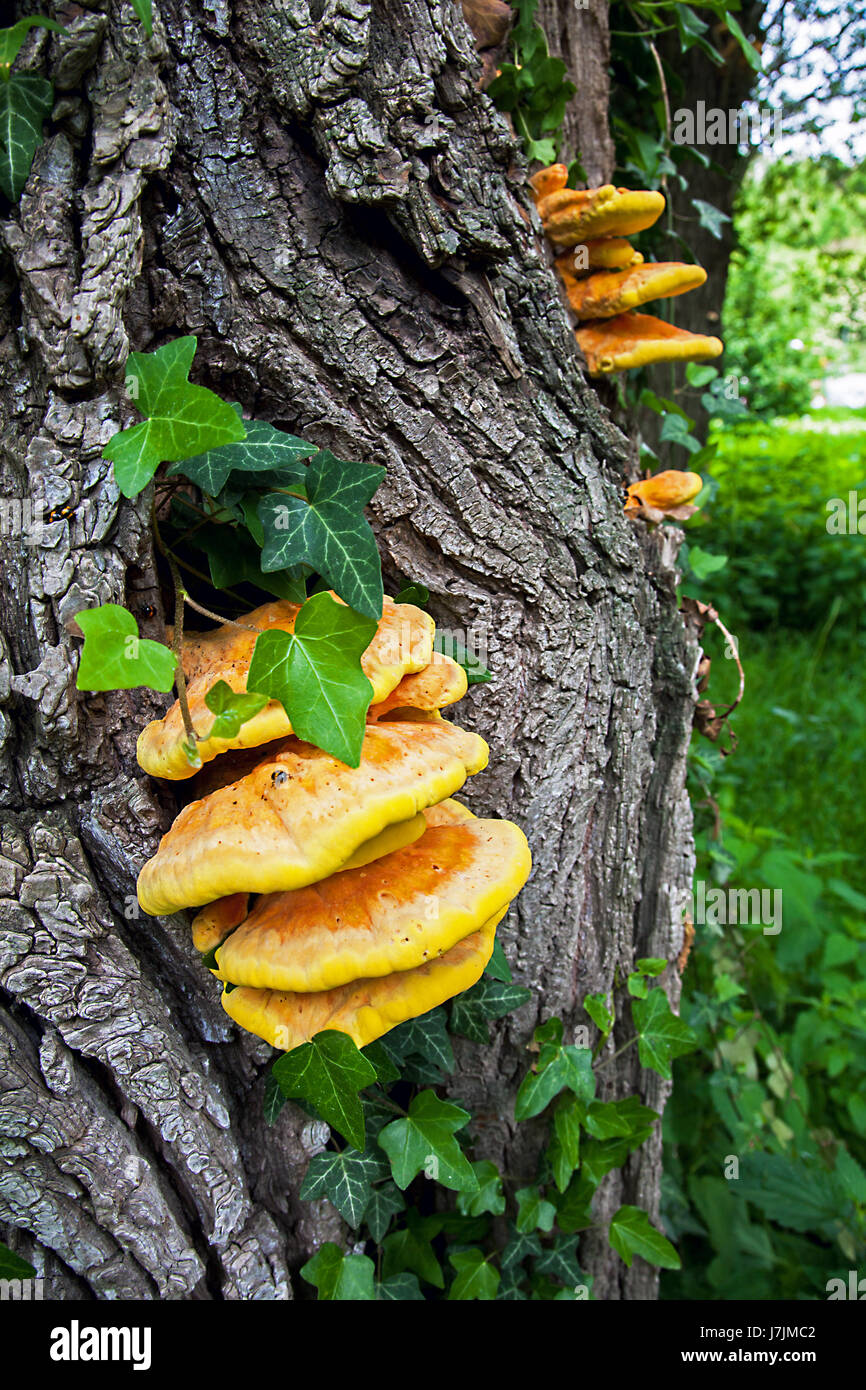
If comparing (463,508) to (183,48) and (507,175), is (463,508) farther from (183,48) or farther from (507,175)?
(183,48)

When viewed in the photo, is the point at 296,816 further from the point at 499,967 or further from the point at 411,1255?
the point at 411,1255

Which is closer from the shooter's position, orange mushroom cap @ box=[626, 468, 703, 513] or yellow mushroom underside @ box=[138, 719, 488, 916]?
yellow mushroom underside @ box=[138, 719, 488, 916]

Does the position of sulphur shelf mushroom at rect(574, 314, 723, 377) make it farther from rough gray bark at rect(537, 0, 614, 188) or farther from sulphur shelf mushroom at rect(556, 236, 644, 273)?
rough gray bark at rect(537, 0, 614, 188)

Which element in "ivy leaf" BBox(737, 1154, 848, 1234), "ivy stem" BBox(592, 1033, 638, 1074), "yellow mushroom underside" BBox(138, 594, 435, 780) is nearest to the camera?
"yellow mushroom underside" BBox(138, 594, 435, 780)

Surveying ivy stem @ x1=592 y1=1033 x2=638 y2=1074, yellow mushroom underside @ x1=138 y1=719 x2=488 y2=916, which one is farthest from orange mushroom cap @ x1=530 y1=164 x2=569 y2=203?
ivy stem @ x1=592 y1=1033 x2=638 y2=1074

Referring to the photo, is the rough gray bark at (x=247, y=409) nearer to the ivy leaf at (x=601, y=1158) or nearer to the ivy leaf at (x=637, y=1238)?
the ivy leaf at (x=601, y=1158)

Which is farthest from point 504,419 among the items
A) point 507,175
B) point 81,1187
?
point 81,1187

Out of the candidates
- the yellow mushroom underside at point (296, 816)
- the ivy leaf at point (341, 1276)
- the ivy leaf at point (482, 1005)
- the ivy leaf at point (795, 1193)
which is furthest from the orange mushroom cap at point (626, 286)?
the ivy leaf at point (795, 1193)
